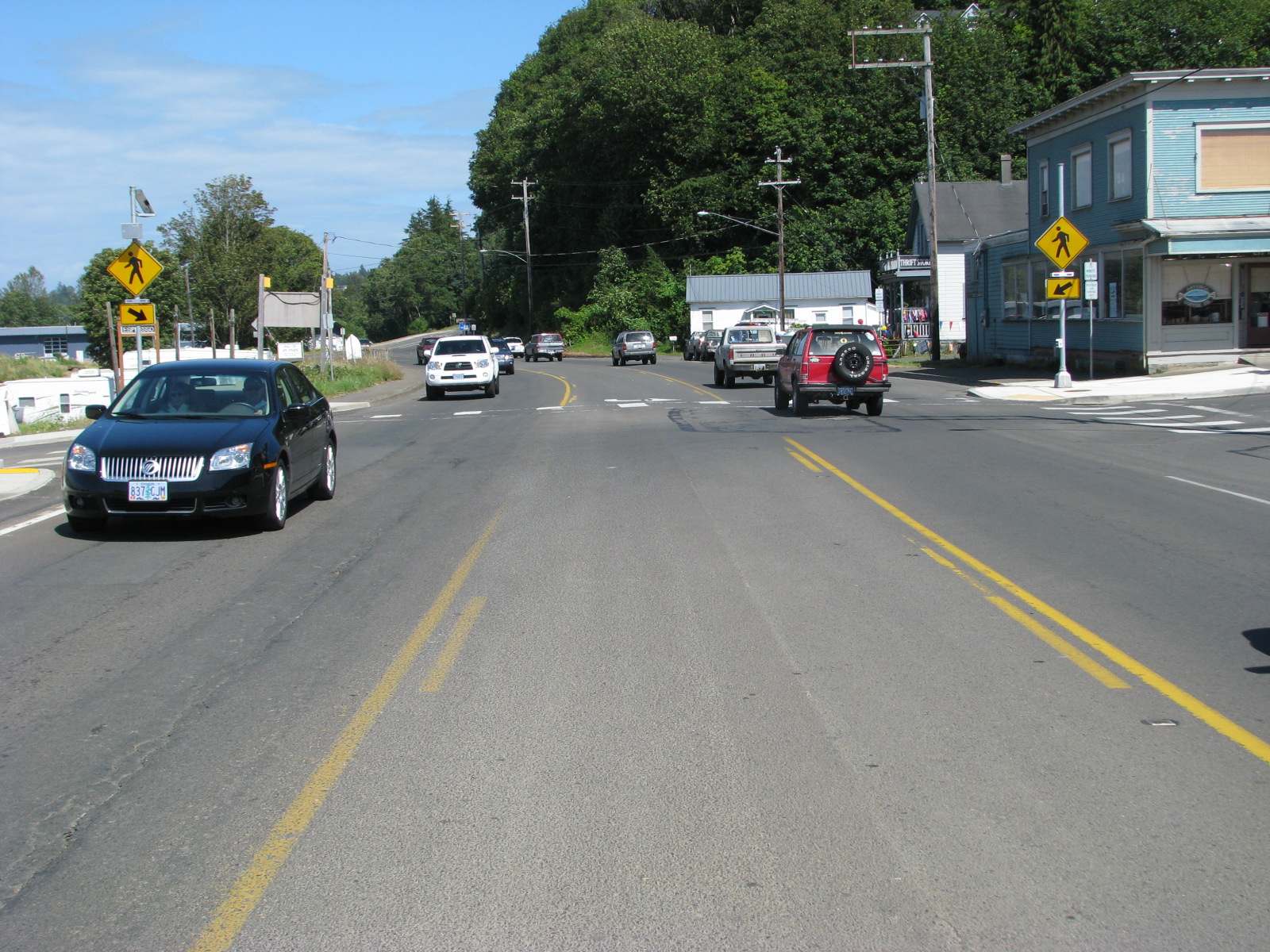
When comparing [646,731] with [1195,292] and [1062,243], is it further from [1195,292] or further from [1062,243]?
[1195,292]

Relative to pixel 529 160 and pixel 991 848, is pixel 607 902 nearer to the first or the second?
pixel 991 848

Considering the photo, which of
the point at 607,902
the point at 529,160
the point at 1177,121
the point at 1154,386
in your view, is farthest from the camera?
the point at 529,160

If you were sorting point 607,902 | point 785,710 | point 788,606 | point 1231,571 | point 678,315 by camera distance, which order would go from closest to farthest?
1. point 607,902
2. point 785,710
3. point 788,606
4. point 1231,571
5. point 678,315

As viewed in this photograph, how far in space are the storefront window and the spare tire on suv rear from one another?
478 inches

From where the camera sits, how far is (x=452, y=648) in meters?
6.85

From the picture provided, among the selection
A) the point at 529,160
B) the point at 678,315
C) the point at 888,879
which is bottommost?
the point at 888,879

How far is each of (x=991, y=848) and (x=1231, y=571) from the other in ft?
17.9

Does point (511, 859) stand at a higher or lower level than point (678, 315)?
lower

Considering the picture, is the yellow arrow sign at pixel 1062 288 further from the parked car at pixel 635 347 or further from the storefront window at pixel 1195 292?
the parked car at pixel 635 347

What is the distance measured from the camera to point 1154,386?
2598 cm

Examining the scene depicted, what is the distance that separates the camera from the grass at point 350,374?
3816 cm

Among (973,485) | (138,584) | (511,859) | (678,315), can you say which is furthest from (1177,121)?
(678,315)

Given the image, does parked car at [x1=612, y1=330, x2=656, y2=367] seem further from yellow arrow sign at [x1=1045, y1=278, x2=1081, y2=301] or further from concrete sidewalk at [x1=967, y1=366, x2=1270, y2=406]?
yellow arrow sign at [x1=1045, y1=278, x2=1081, y2=301]

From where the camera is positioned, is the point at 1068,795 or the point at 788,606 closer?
the point at 1068,795
